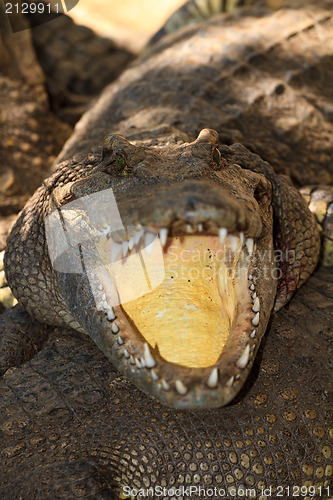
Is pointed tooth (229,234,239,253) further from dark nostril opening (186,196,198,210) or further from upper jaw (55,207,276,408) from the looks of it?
dark nostril opening (186,196,198,210)

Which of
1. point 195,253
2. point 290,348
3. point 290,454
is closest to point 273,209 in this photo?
point 195,253

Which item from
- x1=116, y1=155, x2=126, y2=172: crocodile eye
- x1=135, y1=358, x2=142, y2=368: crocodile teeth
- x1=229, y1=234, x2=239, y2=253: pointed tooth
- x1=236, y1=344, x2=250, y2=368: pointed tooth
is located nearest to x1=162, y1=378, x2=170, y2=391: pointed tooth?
x1=135, y1=358, x2=142, y2=368: crocodile teeth

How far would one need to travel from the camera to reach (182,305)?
8.50 ft

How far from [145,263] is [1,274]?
44.9 inches

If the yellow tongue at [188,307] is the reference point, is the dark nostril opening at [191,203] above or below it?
above

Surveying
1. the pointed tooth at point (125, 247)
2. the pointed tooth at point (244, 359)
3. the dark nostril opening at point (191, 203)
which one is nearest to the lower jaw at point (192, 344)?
the pointed tooth at point (244, 359)

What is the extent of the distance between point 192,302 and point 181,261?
0.73 ft

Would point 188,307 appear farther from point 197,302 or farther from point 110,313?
point 110,313

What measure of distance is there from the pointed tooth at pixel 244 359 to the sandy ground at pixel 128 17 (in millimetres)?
5248

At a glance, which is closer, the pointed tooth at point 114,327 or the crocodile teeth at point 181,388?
the crocodile teeth at point 181,388

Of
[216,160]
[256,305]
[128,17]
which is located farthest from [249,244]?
[128,17]

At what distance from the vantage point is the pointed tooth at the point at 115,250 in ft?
7.42

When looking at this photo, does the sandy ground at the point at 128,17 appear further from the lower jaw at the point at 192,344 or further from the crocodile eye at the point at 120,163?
the lower jaw at the point at 192,344

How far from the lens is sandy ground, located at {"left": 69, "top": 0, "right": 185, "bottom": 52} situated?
665 cm
